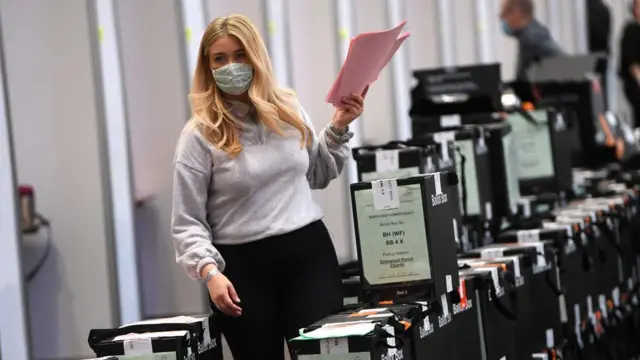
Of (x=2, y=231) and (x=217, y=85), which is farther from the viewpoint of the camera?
(x=2, y=231)

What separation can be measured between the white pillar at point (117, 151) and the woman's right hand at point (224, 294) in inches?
112

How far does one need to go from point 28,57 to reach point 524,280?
2714 mm

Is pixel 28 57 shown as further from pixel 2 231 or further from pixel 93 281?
pixel 2 231

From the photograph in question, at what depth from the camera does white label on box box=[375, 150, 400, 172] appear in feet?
15.3

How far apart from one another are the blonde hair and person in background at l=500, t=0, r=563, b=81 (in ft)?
16.7

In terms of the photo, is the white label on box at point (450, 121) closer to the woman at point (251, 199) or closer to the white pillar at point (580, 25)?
the woman at point (251, 199)

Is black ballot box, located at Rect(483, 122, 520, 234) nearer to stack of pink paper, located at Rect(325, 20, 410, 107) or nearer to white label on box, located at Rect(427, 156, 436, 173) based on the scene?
white label on box, located at Rect(427, 156, 436, 173)

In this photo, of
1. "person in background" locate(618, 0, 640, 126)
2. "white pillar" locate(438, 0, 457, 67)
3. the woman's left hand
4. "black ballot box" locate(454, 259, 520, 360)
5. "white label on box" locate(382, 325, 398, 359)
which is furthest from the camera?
"white pillar" locate(438, 0, 457, 67)

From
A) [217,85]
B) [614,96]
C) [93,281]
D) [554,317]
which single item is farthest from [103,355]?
[614,96]

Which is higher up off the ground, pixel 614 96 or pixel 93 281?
pixel 614 96

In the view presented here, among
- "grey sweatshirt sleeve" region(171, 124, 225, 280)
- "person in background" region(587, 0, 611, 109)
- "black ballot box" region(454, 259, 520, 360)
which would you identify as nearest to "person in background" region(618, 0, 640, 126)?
"person in background" region(587, 0, 611, 109)

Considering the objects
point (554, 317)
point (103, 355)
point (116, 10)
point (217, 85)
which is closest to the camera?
point (103, 355)

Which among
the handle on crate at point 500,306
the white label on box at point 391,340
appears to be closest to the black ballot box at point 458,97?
the handle on crate at point 500,306

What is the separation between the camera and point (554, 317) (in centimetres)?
483
